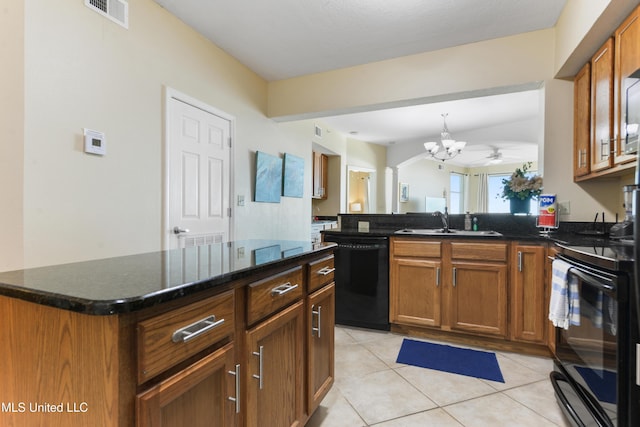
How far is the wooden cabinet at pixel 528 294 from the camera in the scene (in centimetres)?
244

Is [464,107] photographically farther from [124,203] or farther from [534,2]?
[124,203]

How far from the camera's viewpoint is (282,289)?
1.28 metres

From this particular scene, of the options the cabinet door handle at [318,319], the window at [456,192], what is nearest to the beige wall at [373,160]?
the window at [456,192]

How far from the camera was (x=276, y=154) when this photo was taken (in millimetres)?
4012

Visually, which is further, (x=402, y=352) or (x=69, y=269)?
(x=402, y=352)

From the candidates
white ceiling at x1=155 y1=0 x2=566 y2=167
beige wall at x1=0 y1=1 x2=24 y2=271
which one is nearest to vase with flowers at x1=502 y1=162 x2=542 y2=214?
white ceiling at x1=155 y1=0 x2=566 y2=167

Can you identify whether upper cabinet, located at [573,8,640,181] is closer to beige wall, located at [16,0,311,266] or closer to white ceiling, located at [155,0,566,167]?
white ceiling, located at [155,0,566,167]

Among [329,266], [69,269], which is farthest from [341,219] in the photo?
[69,269]

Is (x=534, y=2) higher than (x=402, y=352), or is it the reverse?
(x=534, y=2)

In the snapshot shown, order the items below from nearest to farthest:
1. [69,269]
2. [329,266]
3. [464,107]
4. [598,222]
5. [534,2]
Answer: [69,269]
[329,266]
[534,2]
[598,222]
[464,107]

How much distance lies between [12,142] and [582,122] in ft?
12.0

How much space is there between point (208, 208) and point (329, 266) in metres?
1.64

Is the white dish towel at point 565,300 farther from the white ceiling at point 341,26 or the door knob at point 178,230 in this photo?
the door knob at point 178,230
